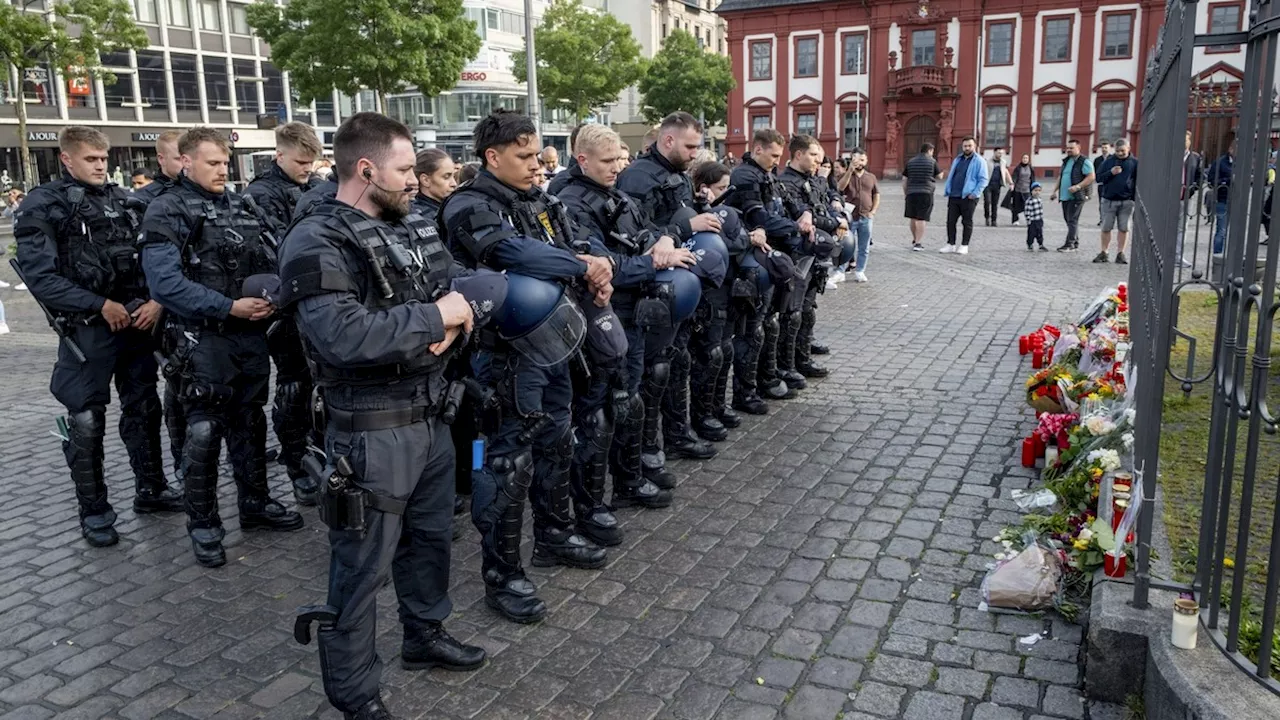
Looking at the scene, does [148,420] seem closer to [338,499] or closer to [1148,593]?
[338,499]

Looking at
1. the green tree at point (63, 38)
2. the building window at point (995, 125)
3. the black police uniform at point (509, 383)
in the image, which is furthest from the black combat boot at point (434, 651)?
the building window at point (995, 125)

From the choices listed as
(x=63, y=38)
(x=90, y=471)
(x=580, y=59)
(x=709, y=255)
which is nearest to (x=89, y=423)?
(x=90, y=471)

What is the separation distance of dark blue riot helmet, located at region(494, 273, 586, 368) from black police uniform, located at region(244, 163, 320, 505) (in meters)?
1.98

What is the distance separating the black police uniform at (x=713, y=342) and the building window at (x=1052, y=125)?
5024 cm

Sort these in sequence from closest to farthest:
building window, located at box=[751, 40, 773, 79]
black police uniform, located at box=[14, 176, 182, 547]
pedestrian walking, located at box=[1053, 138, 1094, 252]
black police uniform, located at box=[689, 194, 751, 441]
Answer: black police uniform, located at box=[14, 176, 182, 547]
black police uniform, located at box=[689, 194, 751, 441]
pedestrian walking, located at box=[1053, 138, 1094, 252]
building window, located at box=[751, 40, 773, 79]

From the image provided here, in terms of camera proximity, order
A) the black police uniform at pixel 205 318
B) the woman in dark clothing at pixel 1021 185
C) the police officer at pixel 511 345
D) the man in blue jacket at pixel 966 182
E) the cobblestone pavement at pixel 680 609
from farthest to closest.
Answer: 1. the woman in dark clothing at pixel 1021 185
2. the man in blue jacket at pixel 966 182
3. the black police uniform at pixel 205 318
4. the police officer at pixel 511 345
5. the cobblestone pavement at pixel 680 609

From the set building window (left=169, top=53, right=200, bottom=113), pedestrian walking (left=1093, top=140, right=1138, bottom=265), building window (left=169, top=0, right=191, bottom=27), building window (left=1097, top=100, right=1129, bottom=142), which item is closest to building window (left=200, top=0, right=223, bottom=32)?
building window (left=169, top=0, right=191, bottom=27)

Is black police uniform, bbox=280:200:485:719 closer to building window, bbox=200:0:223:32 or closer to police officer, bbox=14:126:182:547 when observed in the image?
police officer, bbox=14:126:182:547

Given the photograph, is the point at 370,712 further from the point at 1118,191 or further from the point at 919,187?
the point at 919,187

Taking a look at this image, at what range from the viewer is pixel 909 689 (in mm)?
3824

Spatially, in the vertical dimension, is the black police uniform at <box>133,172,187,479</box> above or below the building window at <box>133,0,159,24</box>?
below

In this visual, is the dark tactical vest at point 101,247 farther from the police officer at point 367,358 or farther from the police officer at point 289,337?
the police officer at point 367,358

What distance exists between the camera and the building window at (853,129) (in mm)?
55219

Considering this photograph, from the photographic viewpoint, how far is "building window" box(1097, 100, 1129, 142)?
165 feet
